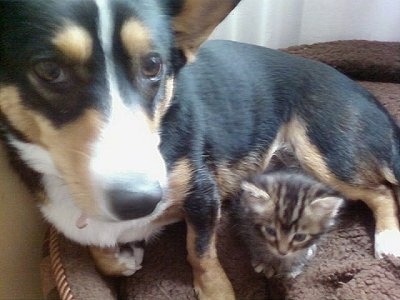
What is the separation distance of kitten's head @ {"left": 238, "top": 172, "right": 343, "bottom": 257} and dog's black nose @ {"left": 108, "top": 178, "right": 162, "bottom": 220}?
0.61 meters

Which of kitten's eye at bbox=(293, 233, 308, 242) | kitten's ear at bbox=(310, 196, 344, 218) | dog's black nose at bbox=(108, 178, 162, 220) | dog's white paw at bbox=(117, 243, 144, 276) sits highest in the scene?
dog's black nose at bbox=(108, 178, 162, 220)

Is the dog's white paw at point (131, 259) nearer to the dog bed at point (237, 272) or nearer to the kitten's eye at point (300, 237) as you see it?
the dog bed at point (237, 272)

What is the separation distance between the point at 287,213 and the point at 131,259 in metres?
0.43

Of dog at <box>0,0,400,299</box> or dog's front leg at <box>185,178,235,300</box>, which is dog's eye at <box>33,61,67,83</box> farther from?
dog's front leg at <box>185,178,235,300</box>

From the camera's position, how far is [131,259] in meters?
1.91

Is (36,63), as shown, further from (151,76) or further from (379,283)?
(379,283)

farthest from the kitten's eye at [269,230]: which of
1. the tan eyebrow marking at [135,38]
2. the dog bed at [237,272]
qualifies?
the tan eyebrow marking at [135,38]

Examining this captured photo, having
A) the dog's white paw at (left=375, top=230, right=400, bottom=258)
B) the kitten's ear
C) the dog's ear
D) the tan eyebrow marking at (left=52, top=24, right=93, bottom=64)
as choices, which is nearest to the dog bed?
the dog's white paw at (left=375, top=230, right=400, bottom=258)

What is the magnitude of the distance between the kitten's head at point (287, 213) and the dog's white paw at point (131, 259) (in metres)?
0.30

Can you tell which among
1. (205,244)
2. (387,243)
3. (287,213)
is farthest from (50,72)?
(387,243)

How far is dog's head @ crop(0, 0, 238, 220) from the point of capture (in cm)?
127

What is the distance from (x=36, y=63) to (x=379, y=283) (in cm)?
106

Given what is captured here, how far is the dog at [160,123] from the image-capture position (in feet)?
4.22

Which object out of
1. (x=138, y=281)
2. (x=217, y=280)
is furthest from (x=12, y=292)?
(x=217, y=280)
